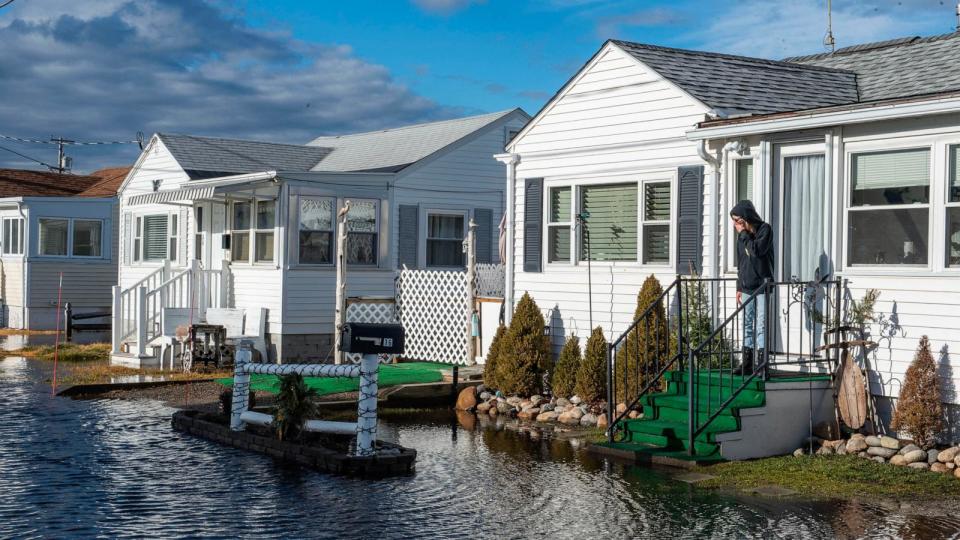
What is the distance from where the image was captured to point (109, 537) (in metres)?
8.50

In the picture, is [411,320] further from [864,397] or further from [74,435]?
[864,397]

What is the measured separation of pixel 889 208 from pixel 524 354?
5750 millimetres

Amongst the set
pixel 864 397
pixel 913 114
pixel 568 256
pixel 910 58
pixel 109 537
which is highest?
pixel 910 58

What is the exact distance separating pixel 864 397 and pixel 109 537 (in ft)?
24.5

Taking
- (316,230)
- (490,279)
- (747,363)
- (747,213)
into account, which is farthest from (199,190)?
(747,363)

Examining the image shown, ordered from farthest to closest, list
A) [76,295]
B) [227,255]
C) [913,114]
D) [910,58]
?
[76,295] → [227,255] → [910,58] → [913,114]

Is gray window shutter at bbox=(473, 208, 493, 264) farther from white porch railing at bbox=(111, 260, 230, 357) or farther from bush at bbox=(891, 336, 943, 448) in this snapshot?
bush at bbox=(891, 336, 943, 448)

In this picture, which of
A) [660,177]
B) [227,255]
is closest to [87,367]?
[227,255]

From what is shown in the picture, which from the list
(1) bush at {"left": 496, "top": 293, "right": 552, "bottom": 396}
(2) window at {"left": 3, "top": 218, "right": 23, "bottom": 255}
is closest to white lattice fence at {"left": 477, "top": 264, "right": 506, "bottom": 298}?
(1) bush at {"left": 496, "top": 293, "right": 552, "bottom": 396}

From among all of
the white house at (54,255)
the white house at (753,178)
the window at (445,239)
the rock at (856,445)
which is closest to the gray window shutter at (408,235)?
the window at (445,239)

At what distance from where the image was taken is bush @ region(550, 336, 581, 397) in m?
15.7

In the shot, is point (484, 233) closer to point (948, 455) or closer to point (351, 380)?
point (351, 380)

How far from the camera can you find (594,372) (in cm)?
1524

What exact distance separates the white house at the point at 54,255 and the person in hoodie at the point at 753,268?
2492cm
